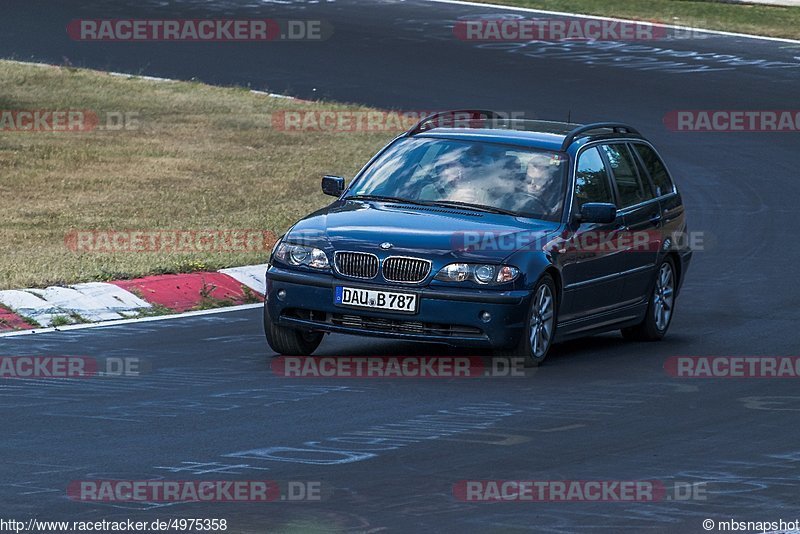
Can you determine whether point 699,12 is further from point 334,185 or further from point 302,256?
point 302,256

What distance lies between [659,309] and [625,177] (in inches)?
42.7

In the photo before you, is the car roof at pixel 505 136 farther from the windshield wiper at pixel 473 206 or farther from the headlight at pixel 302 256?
the headlight at pixel 302 256

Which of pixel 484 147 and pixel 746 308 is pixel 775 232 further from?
pixel 484 147

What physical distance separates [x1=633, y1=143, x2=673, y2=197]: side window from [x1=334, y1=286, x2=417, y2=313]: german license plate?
336cm

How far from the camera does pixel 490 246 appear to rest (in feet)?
37.0

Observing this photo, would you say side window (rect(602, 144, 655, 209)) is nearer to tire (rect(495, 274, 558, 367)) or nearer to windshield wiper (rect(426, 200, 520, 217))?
windshield wiper (rect(426, 200, 520, 217))

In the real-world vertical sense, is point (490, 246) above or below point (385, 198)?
below

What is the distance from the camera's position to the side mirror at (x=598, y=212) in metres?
12.0

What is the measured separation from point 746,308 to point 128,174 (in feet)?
29.3

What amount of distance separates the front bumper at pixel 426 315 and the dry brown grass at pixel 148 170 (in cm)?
332

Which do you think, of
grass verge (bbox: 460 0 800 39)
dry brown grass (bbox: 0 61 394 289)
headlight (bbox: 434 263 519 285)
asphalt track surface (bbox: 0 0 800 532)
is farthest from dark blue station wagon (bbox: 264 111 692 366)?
grass verge (bbox: 460 0 800 39)

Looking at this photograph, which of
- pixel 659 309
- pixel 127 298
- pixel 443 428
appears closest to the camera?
pixel 443 428

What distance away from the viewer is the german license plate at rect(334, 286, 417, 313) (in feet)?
Result: 36.4

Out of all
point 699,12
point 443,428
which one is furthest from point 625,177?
point 699,12
